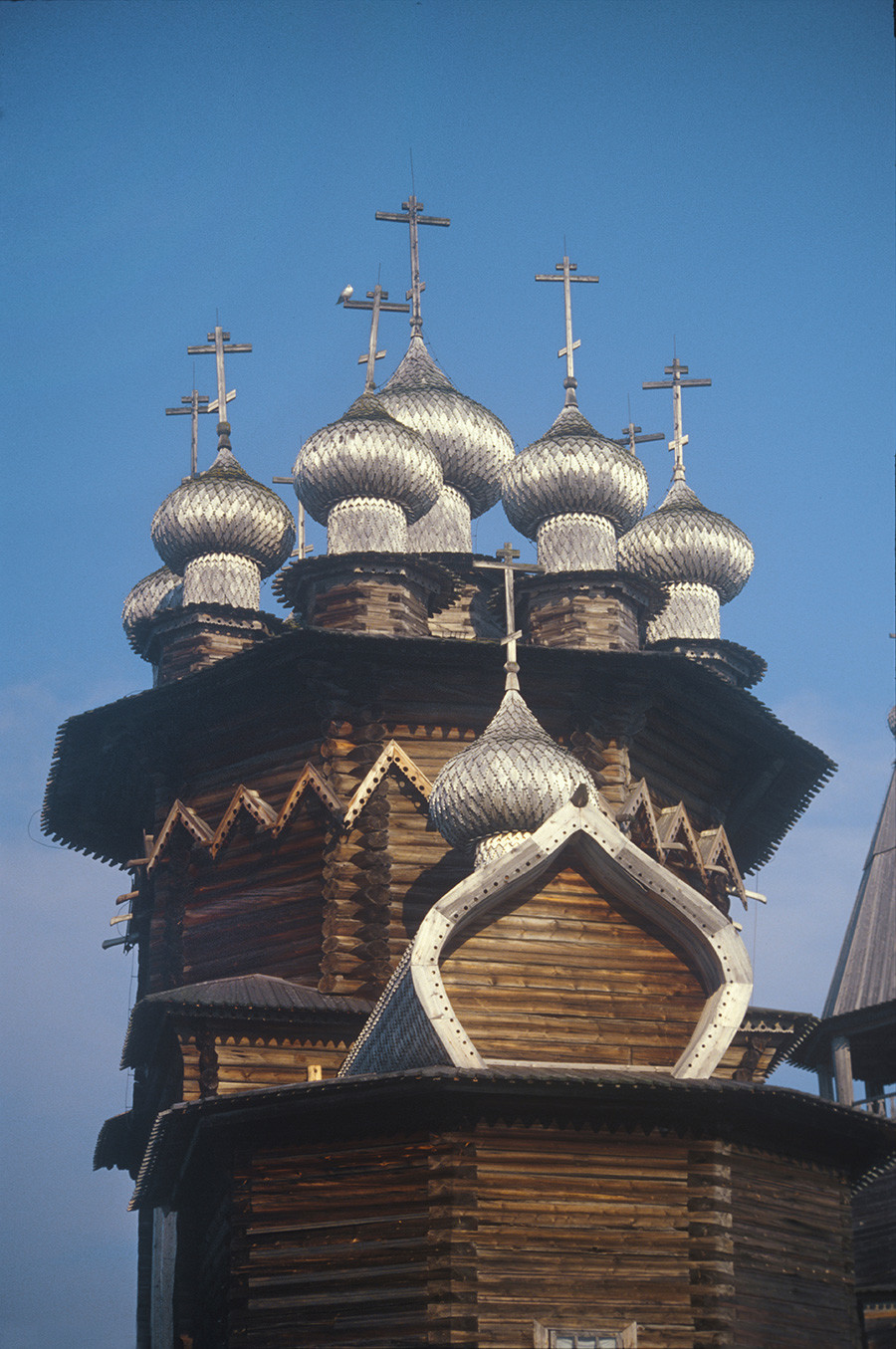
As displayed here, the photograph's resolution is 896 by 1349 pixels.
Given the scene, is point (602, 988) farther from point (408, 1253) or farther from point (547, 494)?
point (547, 494)

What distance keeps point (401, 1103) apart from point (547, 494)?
8651mm

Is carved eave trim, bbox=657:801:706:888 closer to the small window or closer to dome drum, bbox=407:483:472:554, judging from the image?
dome drum, bbox=407:483:472:554

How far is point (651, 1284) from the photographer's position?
1155 centimetres

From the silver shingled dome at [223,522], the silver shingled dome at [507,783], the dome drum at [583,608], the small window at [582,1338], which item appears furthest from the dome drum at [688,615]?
the small window at [582,1338]

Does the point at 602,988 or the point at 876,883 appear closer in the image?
the point at 602,988

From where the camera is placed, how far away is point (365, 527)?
18.2m

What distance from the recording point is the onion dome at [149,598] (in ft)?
70.0

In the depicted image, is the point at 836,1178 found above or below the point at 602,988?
below

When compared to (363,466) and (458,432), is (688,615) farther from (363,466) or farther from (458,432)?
(363,466)

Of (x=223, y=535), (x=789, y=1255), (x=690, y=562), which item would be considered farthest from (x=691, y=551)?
(x=789, y=1255)

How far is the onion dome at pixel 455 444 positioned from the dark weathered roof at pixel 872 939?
250 inches

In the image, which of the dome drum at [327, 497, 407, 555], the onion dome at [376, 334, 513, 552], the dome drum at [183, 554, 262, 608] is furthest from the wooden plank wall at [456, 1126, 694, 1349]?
the onion dome at [376, 334, 513, 552]

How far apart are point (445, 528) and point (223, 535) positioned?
259cm

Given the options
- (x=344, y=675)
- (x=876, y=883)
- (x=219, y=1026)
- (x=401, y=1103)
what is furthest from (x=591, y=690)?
(x=876, y=883)
